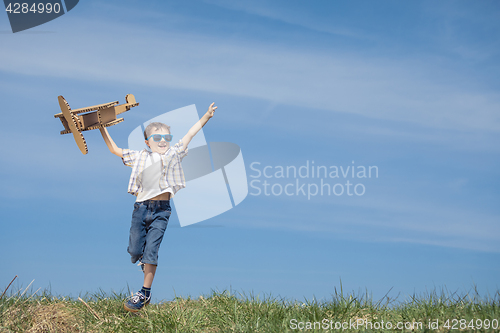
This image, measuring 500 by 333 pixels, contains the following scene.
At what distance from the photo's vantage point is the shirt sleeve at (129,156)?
6.85 meters

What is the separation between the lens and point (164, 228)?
6.42 meters

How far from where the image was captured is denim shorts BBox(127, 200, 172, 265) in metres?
6.36

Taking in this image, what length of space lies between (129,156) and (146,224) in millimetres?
1178

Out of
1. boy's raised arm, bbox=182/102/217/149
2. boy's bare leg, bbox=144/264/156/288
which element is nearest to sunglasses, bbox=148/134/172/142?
boy's raised arm, bbox=182/102/217/149

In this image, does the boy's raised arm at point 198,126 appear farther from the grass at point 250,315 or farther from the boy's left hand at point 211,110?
the grass at point 250,315

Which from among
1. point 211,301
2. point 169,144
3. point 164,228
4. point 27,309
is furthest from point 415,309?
point 27,309

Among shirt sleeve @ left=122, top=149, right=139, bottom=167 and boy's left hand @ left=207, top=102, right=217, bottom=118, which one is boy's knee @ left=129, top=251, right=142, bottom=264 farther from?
boy's left hand @ left=207, top=102, right=217, bottom=118

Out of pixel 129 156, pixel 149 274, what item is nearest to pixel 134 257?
pixel 149 274

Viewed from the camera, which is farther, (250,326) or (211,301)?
(211,301)

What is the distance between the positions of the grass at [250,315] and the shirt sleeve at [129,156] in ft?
7.48

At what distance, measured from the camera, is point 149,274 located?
631 cm

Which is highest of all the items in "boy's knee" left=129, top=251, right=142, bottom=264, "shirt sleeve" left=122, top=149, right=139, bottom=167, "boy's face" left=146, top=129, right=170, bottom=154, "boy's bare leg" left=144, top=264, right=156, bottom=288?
"boy's face" left=146, top=129, right=170, bottom=154

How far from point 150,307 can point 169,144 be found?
8.44ft

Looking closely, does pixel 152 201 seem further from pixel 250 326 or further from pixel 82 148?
pixel 250 326
